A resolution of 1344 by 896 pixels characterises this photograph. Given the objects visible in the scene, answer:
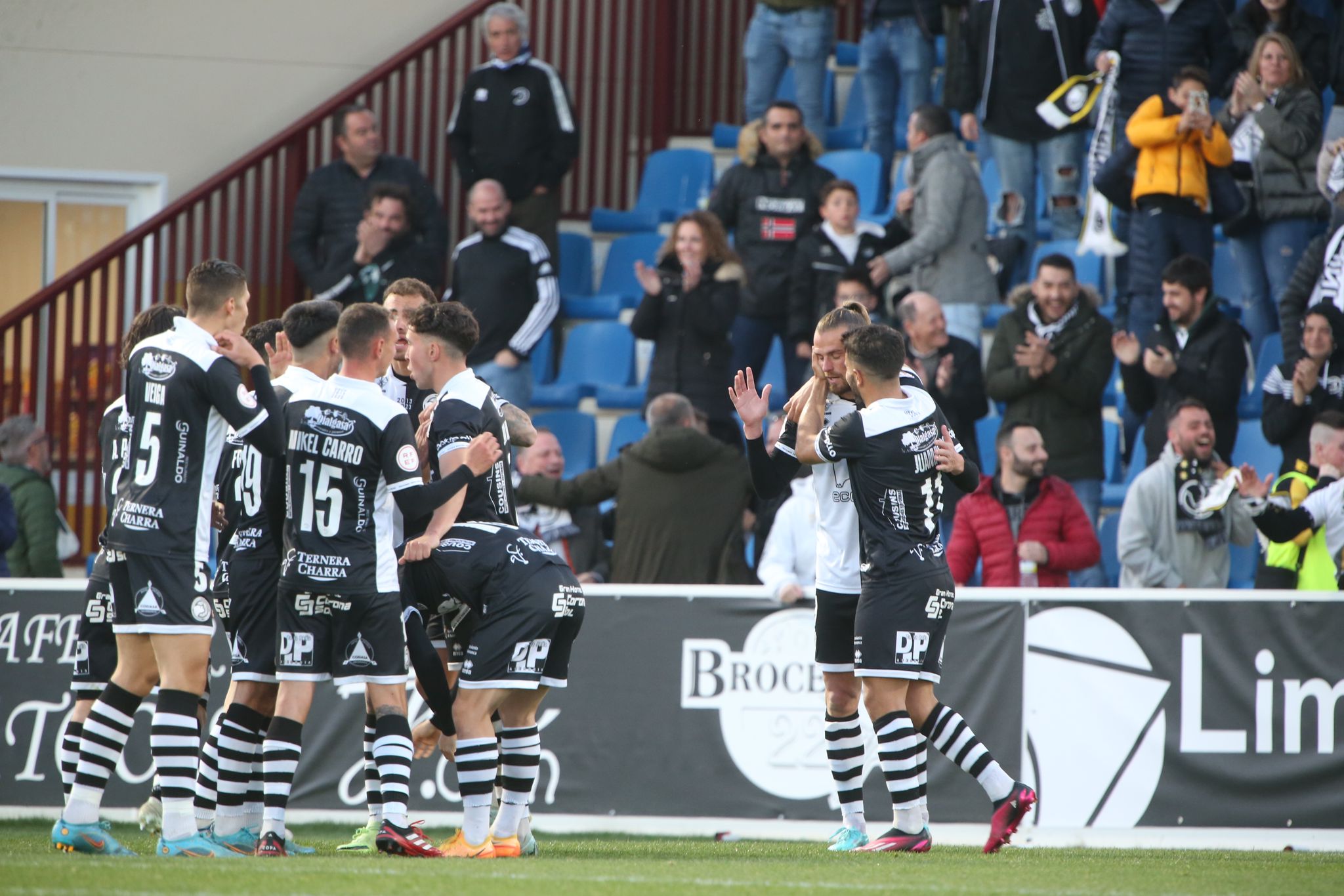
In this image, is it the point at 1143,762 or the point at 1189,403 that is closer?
the point at 1143,762

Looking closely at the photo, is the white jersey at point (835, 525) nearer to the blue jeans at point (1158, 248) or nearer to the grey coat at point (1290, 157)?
the blue jeans at point (1158, 248)

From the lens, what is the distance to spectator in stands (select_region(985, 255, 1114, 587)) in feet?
33.7

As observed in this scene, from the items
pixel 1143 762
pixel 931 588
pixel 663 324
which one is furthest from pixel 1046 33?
pixel 931 588

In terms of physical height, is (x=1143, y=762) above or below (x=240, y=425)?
below

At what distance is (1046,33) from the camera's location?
1220 cm

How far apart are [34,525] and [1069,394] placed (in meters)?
6.61

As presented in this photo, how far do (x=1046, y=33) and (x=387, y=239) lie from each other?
5.16 metres

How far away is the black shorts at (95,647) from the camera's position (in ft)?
24.3

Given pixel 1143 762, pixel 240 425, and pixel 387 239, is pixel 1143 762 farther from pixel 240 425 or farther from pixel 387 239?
pixel 387 239

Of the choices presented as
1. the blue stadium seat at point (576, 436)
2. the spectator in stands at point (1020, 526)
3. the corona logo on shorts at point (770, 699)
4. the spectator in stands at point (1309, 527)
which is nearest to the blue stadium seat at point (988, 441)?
the spectator in stands at point (1020, 526)

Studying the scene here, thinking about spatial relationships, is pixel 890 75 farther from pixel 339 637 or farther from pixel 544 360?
pixel 339 637

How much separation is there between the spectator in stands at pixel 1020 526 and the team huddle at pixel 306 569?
3.67 m

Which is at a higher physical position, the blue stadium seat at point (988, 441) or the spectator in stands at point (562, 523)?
the blue stadium seat at point (988, 441)

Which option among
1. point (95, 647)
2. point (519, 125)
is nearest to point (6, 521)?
point (95, 647)
